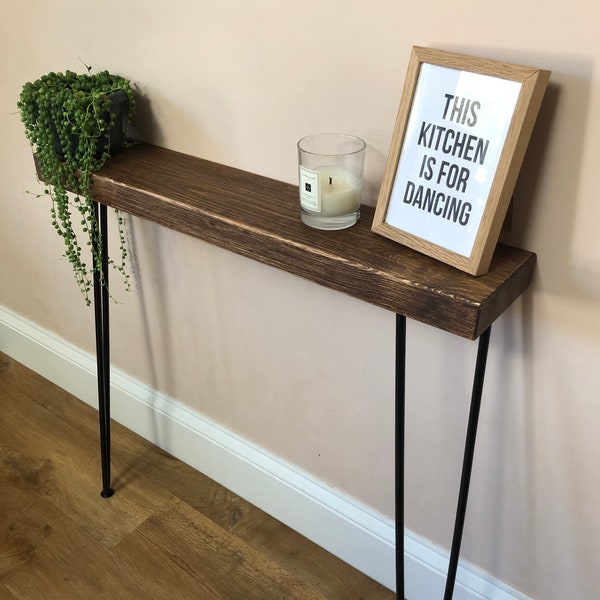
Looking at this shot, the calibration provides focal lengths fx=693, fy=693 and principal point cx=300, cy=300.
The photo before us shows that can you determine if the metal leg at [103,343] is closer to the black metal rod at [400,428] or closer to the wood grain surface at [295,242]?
the wood grain surface at [295,242]

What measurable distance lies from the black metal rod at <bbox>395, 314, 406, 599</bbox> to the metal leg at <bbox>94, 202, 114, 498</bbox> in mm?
658

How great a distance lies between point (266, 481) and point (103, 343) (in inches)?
18.6

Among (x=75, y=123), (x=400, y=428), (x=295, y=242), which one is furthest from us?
(x=75, y=123)

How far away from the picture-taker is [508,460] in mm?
1109

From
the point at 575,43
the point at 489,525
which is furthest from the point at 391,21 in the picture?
the point at 489,525

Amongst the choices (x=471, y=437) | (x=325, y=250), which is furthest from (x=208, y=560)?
(x=325, y=250)

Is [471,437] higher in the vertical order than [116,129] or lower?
lower

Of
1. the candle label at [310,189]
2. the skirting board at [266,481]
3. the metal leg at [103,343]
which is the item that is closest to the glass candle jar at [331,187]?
the candle label at [310,189]

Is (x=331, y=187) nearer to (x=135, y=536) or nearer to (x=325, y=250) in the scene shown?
(x=325, y=250)

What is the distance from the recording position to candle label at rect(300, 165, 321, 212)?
0.96 metres

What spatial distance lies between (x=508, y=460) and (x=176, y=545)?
0.80 meters

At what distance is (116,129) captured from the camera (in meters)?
1.26

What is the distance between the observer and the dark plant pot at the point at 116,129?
1221 mm

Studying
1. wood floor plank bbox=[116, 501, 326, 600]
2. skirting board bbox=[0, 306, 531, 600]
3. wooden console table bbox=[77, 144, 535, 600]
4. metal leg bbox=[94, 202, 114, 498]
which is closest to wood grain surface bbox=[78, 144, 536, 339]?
wooden console table bbox=[77, 144, 535, 600]
